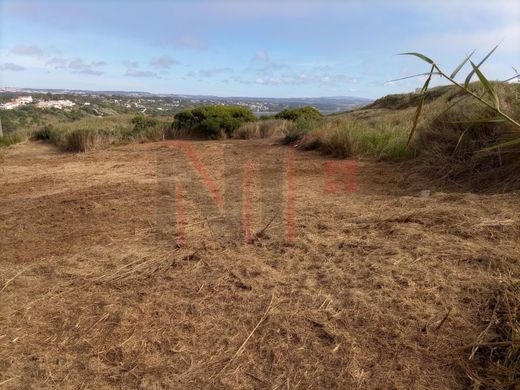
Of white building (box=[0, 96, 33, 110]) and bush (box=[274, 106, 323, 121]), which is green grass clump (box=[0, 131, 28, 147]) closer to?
white building (box=[0, 96, 33, 110])

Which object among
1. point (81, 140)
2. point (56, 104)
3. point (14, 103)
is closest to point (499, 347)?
point (81, 140)

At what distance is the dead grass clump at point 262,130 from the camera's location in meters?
11.7

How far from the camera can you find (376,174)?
5508 millimetres

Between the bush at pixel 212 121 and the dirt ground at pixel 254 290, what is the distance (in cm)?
812

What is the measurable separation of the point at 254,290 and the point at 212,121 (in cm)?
1042

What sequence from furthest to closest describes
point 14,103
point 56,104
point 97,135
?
point 56,104 < point 14,103 < point 97,135

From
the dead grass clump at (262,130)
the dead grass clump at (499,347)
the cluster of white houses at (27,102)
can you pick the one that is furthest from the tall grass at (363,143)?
the cluster of white houses at (27,102)

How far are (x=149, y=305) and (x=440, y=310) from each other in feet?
4.72

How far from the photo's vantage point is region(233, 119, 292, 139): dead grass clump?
11.7 meters

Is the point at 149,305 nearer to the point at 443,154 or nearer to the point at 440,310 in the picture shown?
the point at 440,310

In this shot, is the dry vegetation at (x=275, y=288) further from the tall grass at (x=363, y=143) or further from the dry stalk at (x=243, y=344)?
the tall grass at (x=363, y=143)

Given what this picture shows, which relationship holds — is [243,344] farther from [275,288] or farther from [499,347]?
[499,347]

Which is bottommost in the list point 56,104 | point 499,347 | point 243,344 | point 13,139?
point 13,139

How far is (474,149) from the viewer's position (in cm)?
499
